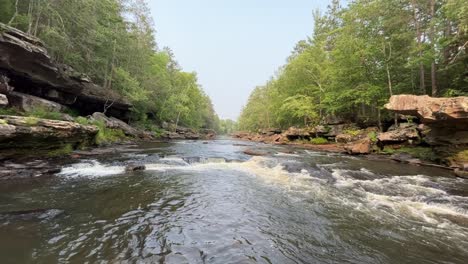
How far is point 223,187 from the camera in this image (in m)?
8.48

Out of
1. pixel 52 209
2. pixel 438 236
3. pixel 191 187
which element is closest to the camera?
pixel 438 236

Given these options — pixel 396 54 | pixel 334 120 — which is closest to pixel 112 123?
pixel 334 120

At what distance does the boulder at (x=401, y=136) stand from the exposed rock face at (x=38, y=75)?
2295 centimetres

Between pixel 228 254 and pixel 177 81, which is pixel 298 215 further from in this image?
pixel 177 81

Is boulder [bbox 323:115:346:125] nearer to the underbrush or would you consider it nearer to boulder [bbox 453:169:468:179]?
the underbrush

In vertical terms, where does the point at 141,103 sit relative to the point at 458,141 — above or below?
above

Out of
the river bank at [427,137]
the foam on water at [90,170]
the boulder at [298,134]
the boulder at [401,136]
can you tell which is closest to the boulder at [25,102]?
the foam on water at [90,170]

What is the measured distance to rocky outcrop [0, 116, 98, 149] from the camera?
864 centimetres

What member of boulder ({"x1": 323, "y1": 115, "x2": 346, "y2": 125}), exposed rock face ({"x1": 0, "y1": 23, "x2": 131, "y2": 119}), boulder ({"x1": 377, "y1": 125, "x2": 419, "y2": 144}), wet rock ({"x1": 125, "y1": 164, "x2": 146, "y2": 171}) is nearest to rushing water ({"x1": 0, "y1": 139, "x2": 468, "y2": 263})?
wet rock ({"x1": 125, "y1": 164, "x2": 146, "y2": 171})

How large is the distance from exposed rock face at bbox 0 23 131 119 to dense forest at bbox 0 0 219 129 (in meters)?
2.55

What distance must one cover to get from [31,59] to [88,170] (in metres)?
8.55

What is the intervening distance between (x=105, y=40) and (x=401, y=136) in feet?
90.7

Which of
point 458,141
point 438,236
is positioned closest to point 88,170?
point 438,236

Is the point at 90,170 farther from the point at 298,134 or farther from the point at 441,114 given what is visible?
the point at 298,134
